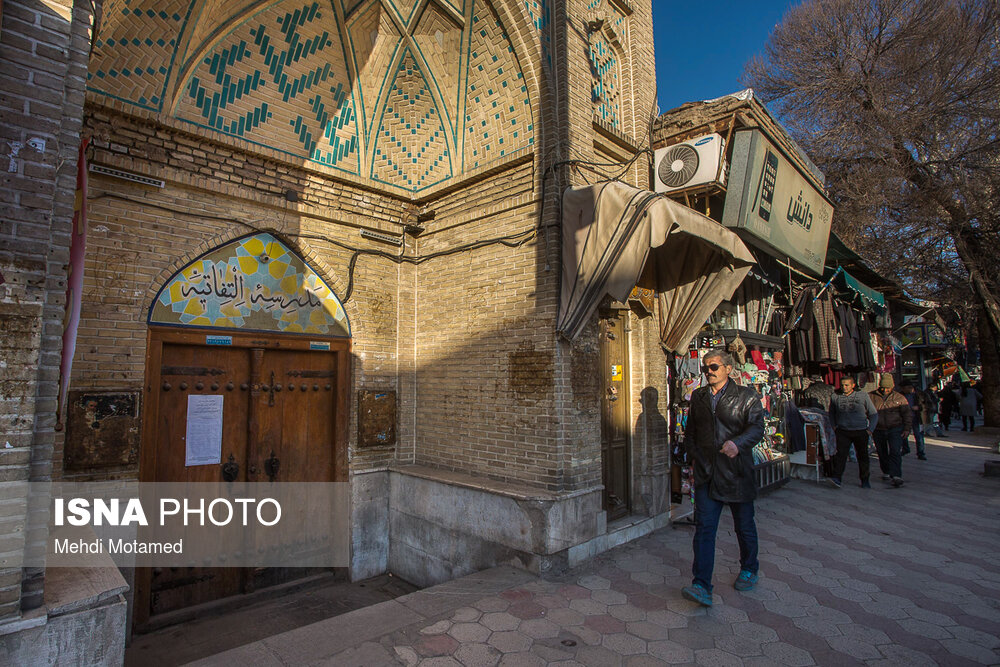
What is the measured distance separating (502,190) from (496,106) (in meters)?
0.97

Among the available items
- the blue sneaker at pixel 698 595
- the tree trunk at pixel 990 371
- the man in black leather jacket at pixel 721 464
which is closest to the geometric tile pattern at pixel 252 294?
the man in black leather jacket at pixel 721 464

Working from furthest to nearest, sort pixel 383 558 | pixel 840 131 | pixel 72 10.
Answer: pixel 840 131 < pixel 383 558 < pixel 72 10

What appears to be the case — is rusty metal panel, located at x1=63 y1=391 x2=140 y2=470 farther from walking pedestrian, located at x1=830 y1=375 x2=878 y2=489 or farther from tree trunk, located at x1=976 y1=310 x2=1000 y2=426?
tree trunk, located at x1=976 y1=310 x2=1000 y2=426

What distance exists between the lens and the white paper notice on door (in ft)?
15.7

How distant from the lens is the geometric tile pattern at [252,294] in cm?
475

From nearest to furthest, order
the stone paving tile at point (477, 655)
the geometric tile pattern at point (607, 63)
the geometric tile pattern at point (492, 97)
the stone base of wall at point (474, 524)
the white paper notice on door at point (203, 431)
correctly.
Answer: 1. the stone paving tile at point (477, 655)
2. the stone base of wall at point (474, 524)
3. the white paper notice on door at point (203, 431)
4. the geometric tile pattern at point (492, 97)
5. the geometric tile pattern at point (607, 63)

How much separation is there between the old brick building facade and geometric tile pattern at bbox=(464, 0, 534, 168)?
24mm

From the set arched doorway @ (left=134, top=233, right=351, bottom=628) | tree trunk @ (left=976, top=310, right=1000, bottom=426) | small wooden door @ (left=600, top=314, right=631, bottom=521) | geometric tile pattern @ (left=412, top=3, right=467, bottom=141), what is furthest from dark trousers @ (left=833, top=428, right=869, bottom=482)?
tree trunk @ (left=976, top=310, right=1000, bottom=426)

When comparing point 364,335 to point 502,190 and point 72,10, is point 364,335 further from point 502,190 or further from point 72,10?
point 72,10

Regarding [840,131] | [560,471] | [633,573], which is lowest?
[633,573]

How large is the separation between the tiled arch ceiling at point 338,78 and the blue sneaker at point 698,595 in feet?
13.8

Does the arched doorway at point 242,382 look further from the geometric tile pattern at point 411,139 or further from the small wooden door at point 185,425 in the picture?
the geometric tile pattern at point 411,139

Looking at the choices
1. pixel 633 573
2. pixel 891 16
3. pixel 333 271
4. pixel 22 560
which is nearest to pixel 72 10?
pixel 22 560

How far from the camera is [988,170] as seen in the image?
12.1 metres
